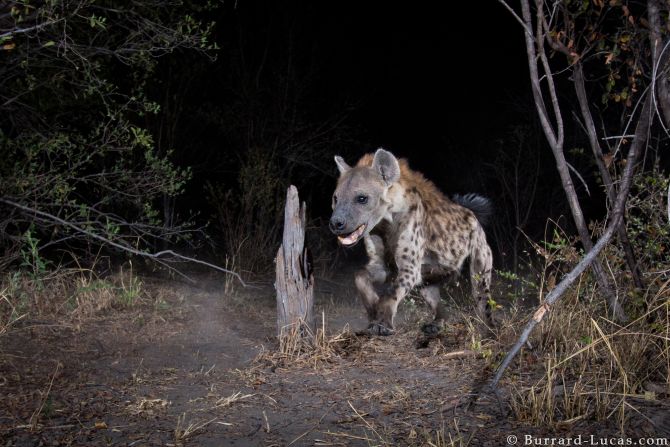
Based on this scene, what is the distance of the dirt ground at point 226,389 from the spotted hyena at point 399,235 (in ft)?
1.11

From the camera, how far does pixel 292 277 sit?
14.1 ft

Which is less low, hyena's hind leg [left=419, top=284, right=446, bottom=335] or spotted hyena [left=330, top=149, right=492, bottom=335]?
spotted hyena [left=330, top=149, right=492, bottom=335]

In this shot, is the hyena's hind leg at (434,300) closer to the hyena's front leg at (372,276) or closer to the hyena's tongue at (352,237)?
the hyena's front leg at (372,276)

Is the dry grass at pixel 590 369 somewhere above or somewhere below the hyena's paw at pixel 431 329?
above

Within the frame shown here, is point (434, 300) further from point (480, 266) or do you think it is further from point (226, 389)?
point (226, 389)

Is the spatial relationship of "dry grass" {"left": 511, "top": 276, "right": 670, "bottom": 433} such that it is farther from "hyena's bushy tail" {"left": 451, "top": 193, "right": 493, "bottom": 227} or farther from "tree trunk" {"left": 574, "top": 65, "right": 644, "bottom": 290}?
"hyena's bushy tail" {"left": 451, "top": 193, "right": 493, "bottom": 227}

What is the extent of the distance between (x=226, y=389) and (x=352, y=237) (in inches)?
56.1

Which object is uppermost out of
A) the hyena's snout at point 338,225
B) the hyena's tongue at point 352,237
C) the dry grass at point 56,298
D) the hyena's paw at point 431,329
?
the hyena's snout at point 338,225

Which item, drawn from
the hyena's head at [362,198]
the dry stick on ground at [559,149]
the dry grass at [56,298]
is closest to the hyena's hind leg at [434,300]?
the hyena's head at [362,198]

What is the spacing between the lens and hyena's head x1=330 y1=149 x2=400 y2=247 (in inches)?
181

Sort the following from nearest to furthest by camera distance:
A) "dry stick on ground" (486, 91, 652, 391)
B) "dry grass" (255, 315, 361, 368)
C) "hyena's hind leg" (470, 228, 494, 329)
A: "dry stick on ground" (486, 91, 652, 391) < "dry grass" (255, 315, 361, 368) < "hyena's hind leg" (470, 228, 494, 329)

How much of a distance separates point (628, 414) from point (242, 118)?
6.99 meters

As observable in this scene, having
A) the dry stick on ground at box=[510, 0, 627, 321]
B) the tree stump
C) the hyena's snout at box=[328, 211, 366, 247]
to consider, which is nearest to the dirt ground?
the tree stump

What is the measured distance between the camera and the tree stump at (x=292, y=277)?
14.0 ft
